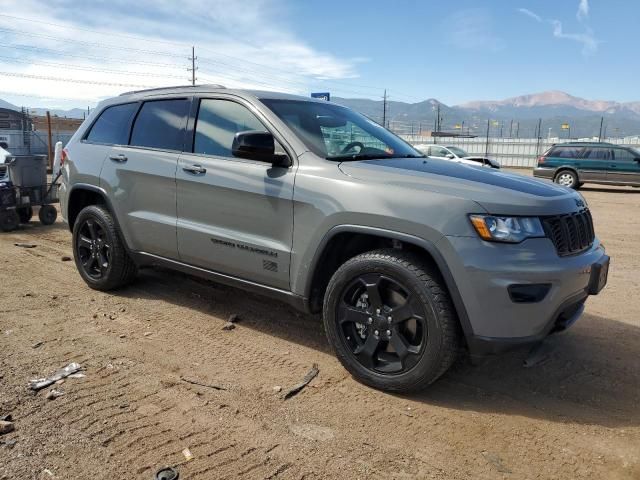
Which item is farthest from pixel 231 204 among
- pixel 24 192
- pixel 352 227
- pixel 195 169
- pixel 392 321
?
pixel 24 192

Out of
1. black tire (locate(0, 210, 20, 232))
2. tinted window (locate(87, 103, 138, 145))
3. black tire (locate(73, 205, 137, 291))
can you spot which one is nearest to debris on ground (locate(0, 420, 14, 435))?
black tire (locate(73, 205, 137, 291))

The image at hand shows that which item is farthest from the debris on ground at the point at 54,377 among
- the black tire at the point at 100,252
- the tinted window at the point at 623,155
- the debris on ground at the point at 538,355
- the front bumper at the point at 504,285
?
the tinted window at the point at 623,155

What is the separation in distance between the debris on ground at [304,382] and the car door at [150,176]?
61.6 inches

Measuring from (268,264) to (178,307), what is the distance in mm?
1526

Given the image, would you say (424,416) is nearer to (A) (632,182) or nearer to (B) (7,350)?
(B) (7,350)

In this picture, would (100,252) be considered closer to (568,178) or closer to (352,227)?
(352,227)

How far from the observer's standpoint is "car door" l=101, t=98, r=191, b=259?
173 inches

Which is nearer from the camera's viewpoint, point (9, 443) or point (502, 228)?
point (9, 443)

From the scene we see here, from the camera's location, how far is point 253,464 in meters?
2.59

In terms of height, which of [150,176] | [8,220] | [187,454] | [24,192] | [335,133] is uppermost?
[335,133]

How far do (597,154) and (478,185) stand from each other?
61.0ft

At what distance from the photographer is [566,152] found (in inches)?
781

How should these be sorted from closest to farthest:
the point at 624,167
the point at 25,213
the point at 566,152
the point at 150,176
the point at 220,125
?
the point at 220,125, the point at 150,176, the point at 25,213, the point at 624,167, the point at 566,152

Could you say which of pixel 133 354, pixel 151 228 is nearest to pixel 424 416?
pixel 133 354
